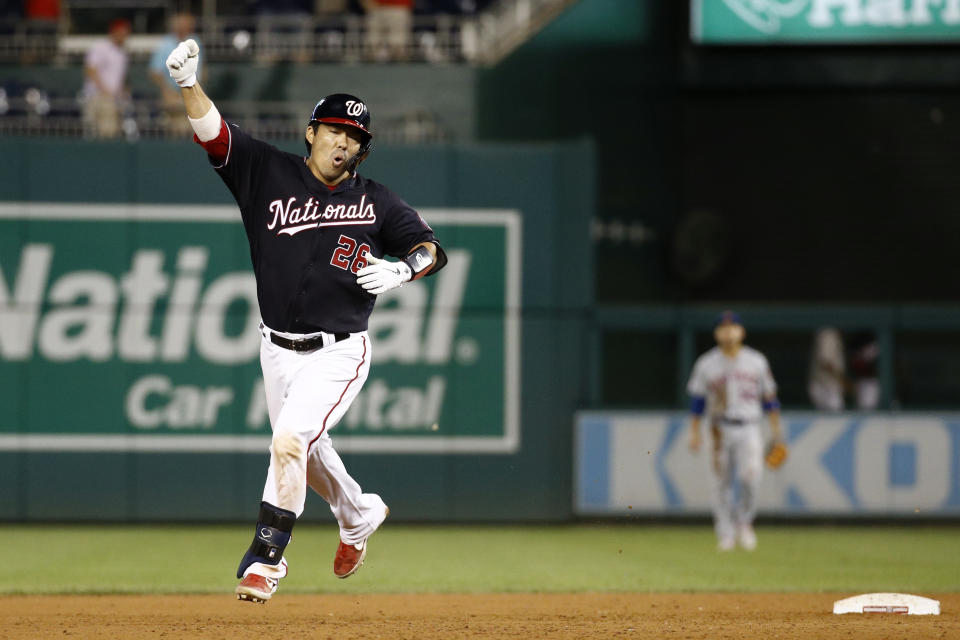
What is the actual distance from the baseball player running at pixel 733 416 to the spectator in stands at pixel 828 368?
2854 millimetres

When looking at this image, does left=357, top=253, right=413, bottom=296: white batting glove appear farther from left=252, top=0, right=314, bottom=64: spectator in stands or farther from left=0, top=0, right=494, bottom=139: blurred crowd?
left=252, top=0, right=314, bottom=64: spectator in stands

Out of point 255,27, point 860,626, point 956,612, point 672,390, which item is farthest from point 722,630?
point 255,27

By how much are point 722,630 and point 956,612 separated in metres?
1.69

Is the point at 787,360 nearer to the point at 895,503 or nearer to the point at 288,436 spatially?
the point at 895,503

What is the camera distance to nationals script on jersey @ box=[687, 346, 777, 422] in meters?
11.6

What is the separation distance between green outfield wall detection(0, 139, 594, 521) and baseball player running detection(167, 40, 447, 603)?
20.9ft

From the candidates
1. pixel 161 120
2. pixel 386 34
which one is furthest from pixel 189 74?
pixel 386 34

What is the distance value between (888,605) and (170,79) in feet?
32.6

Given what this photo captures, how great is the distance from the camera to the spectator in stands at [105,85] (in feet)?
46.9

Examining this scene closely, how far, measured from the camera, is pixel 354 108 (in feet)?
21.6

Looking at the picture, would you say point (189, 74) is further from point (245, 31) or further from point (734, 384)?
point (245, 31)

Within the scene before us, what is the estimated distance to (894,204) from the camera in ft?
55.8

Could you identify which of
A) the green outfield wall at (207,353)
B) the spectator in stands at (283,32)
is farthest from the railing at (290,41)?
the green outfield wall at (207,353)

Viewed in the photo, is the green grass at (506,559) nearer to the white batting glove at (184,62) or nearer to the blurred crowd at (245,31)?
the white batting glove at (184,62)
